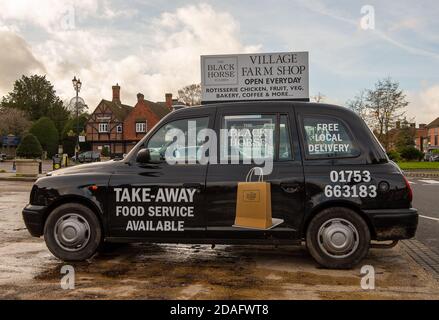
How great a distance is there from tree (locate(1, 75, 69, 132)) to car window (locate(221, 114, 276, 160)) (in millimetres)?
89945

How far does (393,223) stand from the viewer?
5297 mm

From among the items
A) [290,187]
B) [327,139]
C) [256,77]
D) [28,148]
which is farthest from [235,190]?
[28,148]

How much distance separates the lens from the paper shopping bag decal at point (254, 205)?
5.36 meters

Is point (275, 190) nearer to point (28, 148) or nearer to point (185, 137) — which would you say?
point (185, 137)

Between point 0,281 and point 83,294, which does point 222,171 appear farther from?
point 0,281

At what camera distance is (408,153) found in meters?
46.8

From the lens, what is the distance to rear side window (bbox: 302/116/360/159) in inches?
218

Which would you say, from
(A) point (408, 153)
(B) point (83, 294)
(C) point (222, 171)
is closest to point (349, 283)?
(C) point (222, 171)

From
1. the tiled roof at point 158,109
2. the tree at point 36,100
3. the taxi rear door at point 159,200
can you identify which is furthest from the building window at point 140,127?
the taxi rear door at point 159,200

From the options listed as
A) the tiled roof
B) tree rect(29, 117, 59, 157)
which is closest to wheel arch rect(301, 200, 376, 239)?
the tiled roof

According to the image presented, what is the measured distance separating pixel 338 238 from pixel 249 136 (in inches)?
61.9

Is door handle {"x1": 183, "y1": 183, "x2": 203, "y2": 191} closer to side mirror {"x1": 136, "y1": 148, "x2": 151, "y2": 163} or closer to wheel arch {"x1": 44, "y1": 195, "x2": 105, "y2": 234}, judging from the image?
side mirror {"x1": 136, "y1": 148, "x2": 151, "y2": 163}

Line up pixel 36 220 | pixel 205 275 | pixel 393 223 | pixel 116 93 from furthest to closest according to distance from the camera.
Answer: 1. pixel 116 93
2. pixel 36 220
3. pixel 393 223
4. pixel 205 275

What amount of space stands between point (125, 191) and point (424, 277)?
3531 mm
